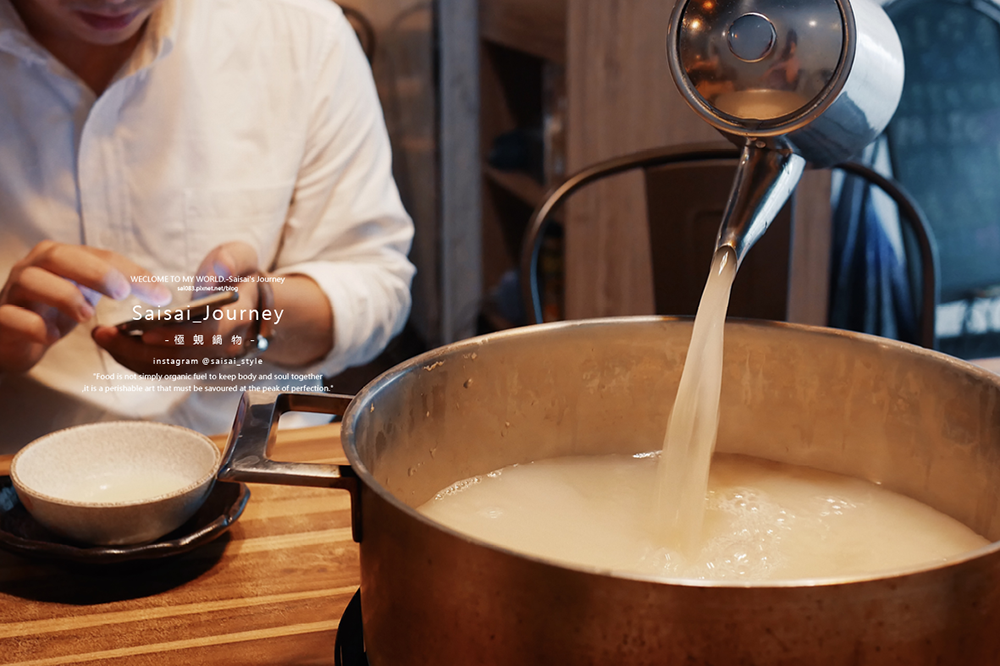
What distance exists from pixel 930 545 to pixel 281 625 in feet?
1.64

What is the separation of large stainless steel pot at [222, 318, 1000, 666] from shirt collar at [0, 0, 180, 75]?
1.03 m

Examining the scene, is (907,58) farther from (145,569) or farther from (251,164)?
(145,569)

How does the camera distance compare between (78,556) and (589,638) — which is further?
(78,556)

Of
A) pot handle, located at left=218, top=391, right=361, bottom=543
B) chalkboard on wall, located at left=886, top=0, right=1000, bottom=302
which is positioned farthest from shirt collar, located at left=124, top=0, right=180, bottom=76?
chalkboard on wall, located at left=886, top=0, right=1000, bottom=302

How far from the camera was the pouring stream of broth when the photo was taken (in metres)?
0.66

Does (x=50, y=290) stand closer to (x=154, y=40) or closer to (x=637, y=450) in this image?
(x=154, y=40)

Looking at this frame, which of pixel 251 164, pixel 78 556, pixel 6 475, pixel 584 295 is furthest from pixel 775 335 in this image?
pixel 584 295

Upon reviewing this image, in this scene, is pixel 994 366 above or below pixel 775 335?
below

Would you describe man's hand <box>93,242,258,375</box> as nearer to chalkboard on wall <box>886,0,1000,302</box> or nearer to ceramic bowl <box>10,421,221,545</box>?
ceramic bowl <box>10,421,221,545</box>

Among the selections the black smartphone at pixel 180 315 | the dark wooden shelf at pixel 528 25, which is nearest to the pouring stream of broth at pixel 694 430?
the black smartphone at pixel 180 315

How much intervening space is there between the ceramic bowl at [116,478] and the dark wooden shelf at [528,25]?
154 cm

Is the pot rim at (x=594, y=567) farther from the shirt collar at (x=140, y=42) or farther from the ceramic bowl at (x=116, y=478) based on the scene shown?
the shirt collar at (x=140, y=42)

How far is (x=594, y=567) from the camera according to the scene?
38 cm

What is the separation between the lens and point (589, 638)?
1.20ft
